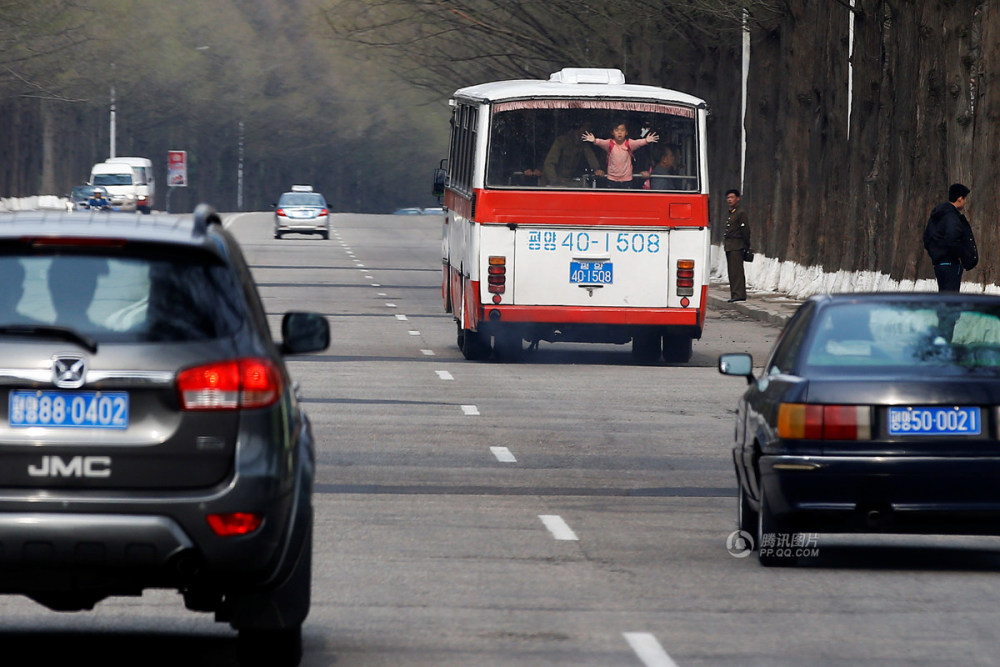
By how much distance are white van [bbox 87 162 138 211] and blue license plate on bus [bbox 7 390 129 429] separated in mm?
87204

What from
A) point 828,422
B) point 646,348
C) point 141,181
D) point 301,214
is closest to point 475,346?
point 646,348

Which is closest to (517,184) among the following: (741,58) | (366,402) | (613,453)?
(366,402)

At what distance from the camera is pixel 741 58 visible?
156 feet

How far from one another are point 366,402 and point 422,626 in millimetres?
11023

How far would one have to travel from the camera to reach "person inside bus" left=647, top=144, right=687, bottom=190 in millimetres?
24531

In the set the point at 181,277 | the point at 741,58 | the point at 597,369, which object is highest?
the point at 741,58

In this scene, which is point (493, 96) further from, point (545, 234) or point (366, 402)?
point (366, 402)

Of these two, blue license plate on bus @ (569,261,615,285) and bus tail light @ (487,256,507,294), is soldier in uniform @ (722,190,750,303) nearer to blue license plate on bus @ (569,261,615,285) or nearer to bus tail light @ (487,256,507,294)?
blue license plate on bus @ (569,261,615,285)

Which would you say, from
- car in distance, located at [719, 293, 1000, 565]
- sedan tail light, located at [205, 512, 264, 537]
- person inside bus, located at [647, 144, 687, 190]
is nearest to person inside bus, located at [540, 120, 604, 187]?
person inside bus, located at [647, 144, 687, 190]

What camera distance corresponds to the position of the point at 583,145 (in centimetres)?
2464

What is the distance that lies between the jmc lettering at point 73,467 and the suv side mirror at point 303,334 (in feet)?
3.71

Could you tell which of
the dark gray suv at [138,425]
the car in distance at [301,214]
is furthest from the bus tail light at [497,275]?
the car in distance at [301,214]

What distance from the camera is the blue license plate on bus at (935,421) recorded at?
399 inches

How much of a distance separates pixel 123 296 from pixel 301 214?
61.5 metres
